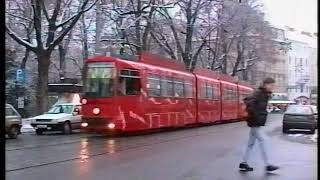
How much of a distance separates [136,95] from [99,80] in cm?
171

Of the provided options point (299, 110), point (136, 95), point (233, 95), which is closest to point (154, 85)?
point (136, 95)

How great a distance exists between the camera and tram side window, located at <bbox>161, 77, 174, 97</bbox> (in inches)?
1089

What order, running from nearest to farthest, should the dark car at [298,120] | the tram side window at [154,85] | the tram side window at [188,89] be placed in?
the tram side window at [154,85], the dark car at [298,120], the tram side window at [188,89]

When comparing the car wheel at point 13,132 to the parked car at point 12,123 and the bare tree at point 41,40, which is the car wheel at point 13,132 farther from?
the bare tree at point 41,40

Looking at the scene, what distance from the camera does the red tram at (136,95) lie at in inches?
932

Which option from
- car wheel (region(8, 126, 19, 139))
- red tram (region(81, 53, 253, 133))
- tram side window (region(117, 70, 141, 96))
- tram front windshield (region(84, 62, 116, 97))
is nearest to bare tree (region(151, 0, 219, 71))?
red tram (region(81, 53, 253, 133))

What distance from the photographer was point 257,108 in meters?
11.2

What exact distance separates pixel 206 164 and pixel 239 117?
3661cm

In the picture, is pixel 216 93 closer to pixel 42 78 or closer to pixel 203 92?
pixel 203 92

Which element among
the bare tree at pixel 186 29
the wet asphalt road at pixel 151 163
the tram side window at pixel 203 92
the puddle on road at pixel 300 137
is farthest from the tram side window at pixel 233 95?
the wet asphalt road at pixel 151 163

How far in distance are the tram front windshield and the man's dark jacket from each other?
12.8 meters

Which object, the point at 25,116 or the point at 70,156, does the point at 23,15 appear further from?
the point at 70,156

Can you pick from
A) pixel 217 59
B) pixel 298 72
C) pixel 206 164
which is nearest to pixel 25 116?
pixel 217 59

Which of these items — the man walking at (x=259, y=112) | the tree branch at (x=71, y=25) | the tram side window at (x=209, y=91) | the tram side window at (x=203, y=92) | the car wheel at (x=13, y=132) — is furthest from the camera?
the tram side window at (x=209, y=91)
